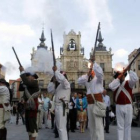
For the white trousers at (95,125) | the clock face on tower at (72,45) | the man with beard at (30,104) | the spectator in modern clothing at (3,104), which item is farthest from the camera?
the clock face on tower at (72,45)

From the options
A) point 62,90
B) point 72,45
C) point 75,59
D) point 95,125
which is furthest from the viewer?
point 72,45

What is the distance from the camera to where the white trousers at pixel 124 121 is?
6315 mm

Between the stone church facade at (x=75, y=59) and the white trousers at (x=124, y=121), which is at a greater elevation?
the stone church facade at (x=75, y=59)

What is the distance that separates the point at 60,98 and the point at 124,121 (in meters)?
1.76

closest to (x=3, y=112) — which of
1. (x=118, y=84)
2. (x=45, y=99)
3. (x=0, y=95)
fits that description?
(x=0, y=95)

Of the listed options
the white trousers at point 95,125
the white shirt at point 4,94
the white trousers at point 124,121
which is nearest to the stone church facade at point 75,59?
the white shirt at point 4,94

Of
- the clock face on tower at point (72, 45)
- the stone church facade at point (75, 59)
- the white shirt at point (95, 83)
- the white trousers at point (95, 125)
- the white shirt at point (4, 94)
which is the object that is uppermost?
the clock face on tower at point (72, 45)

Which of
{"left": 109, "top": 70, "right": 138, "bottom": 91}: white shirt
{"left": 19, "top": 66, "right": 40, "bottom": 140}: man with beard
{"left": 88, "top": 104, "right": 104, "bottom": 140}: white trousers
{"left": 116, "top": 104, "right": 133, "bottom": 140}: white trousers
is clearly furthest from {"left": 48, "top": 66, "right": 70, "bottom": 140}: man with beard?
{"left": 116, "top": 104, "right": 133, "bottom": 140}: white trousers

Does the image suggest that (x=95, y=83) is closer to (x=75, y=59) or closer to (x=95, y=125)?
(x=95, y=125)

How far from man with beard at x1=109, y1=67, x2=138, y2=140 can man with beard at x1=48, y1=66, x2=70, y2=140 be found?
3.91 ft

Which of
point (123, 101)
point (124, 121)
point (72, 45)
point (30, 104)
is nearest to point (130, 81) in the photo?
point (123, 101)

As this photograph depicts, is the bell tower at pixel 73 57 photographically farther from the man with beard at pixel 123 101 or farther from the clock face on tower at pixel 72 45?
the man with beard at pixel 123 101

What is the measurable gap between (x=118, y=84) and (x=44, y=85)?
49.5 m

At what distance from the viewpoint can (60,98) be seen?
6.24 m
